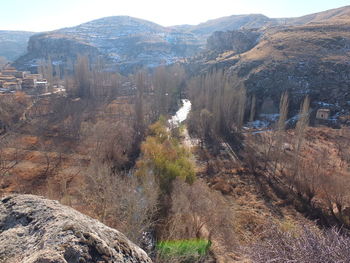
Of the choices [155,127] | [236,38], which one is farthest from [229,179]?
[236,38]

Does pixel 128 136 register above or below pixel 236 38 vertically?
below

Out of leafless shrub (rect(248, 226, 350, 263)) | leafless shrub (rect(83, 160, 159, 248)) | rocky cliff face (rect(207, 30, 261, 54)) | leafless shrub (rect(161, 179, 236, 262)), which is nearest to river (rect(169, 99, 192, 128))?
leafless shrub (rect(161, 179, 236, 262))

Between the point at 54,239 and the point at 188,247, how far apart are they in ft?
33.6

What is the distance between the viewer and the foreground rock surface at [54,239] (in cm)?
249

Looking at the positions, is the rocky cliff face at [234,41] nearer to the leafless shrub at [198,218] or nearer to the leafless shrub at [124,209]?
the leafless shrub at [198,218]

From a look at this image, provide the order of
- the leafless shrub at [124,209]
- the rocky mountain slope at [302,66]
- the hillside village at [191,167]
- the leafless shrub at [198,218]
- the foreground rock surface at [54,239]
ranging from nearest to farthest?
the foreground rock surface at [54,239] → the hillside village at [191,167] → the leafless shrub at [124,209] → the leafless shrub at [198,218] → the rocky mountain slope at [302,66]

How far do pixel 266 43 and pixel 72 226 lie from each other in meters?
84.4

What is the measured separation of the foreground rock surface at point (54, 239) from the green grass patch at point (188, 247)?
7421 mm

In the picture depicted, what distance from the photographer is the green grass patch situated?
10227 millimetres

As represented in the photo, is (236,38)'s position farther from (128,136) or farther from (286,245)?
(286,245)

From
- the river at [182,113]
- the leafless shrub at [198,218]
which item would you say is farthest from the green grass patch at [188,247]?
the river at [182,113]

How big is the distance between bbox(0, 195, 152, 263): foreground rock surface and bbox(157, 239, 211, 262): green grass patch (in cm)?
742

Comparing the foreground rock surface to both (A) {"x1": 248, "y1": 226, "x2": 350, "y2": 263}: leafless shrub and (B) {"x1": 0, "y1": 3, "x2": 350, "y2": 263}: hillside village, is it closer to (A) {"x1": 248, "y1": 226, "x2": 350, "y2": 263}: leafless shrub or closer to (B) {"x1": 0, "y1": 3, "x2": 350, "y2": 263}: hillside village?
(B) {"x1": 0, "y1": 3, "x2": 350, "y2": 263}: hillside village

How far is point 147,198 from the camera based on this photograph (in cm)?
1247
